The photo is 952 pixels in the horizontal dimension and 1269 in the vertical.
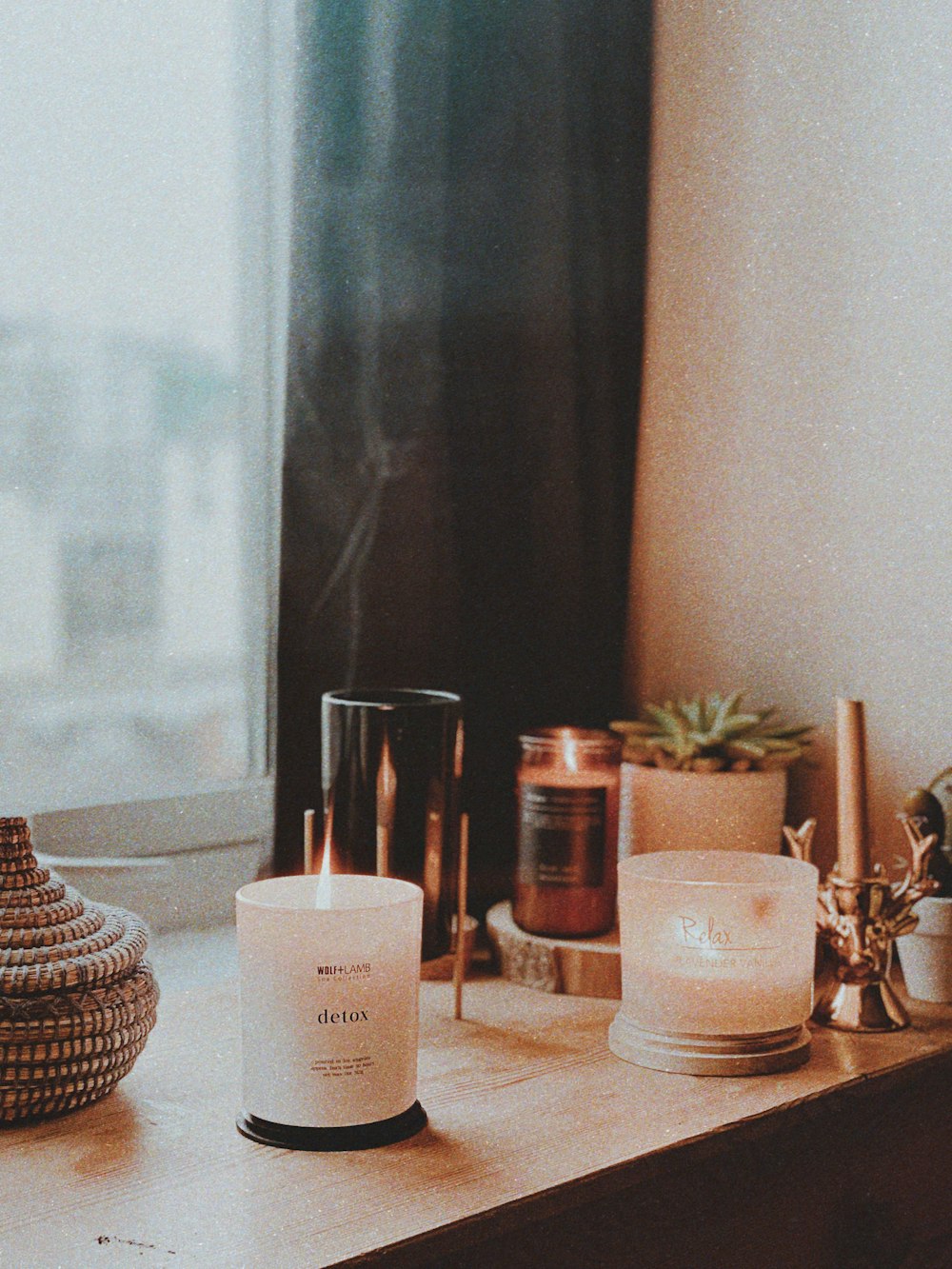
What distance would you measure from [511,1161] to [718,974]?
0.19 metres

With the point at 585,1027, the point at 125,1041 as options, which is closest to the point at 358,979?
the point at 125,1041

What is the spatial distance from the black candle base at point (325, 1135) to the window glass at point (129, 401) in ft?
1.10

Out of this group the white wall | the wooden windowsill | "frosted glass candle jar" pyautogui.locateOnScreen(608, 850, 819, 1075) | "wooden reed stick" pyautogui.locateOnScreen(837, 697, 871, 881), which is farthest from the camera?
the white wall

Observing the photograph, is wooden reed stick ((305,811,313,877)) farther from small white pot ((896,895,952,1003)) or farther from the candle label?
small white pot ((896,895,952,1003))

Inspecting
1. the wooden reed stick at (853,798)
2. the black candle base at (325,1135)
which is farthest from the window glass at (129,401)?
the wooden reed stick at (853,798)

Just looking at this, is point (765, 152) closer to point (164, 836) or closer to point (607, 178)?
point (607, 178)

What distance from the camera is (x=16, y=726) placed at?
2.84 feet

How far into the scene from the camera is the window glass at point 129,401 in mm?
859

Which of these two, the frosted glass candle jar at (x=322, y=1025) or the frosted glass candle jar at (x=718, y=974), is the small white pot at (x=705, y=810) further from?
the frosted glass candle jar at (x=322, y=1025)

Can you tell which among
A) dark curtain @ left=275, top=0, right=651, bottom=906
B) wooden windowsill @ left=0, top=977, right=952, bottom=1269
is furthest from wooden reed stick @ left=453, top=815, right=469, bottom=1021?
dark curtain @ left=275, top=0, right=651, bottom=906

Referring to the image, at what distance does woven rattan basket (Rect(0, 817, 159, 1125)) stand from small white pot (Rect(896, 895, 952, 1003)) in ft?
1.69

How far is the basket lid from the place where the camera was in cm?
64

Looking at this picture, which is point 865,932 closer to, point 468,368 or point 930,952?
point 930,952

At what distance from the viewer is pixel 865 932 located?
2.76ft
